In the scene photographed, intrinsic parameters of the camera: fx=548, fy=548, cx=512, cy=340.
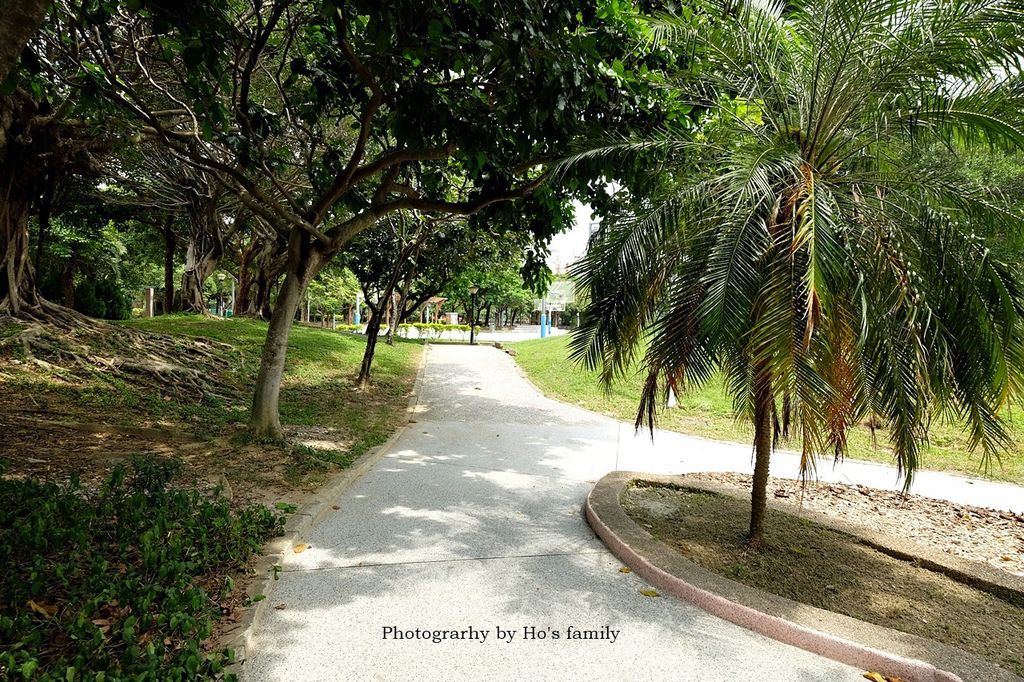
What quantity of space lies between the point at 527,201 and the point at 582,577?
17.3ft

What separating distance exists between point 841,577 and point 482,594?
2773 millimetres

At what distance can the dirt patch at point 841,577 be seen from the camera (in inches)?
139

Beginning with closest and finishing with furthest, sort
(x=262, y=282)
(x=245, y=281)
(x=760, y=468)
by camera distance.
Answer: (x=760, y=468)
(x=262, y=282)
(x=245, y=281)

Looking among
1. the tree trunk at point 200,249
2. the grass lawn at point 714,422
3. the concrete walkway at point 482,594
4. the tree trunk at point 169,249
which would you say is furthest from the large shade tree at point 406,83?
the tree trunk at point 169,249

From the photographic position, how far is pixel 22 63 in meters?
5.03

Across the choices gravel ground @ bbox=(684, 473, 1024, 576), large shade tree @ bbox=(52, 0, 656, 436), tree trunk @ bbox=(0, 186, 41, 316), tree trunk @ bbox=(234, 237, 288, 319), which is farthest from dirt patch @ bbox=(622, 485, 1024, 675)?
tree trunk @ bbox=(234, 237, 288, 319)

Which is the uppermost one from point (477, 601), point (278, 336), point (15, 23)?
point (15, 23)

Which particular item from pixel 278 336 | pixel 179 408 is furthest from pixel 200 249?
pixel 278 336

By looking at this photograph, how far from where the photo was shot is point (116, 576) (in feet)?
9.86

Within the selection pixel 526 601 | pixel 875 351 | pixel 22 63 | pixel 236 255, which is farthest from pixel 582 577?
pixel 236 255

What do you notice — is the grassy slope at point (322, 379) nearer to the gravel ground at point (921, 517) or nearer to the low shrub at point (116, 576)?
the low shrub at point (116, 576)

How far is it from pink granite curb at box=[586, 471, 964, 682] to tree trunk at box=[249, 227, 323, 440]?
14.2 feet

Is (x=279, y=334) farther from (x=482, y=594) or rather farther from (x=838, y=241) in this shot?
(x=838, y=241)

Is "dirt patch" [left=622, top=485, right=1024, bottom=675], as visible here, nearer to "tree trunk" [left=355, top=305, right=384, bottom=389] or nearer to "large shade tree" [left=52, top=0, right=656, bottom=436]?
"large shade tree" [left=52, top=0, right=656, bottom=436]
